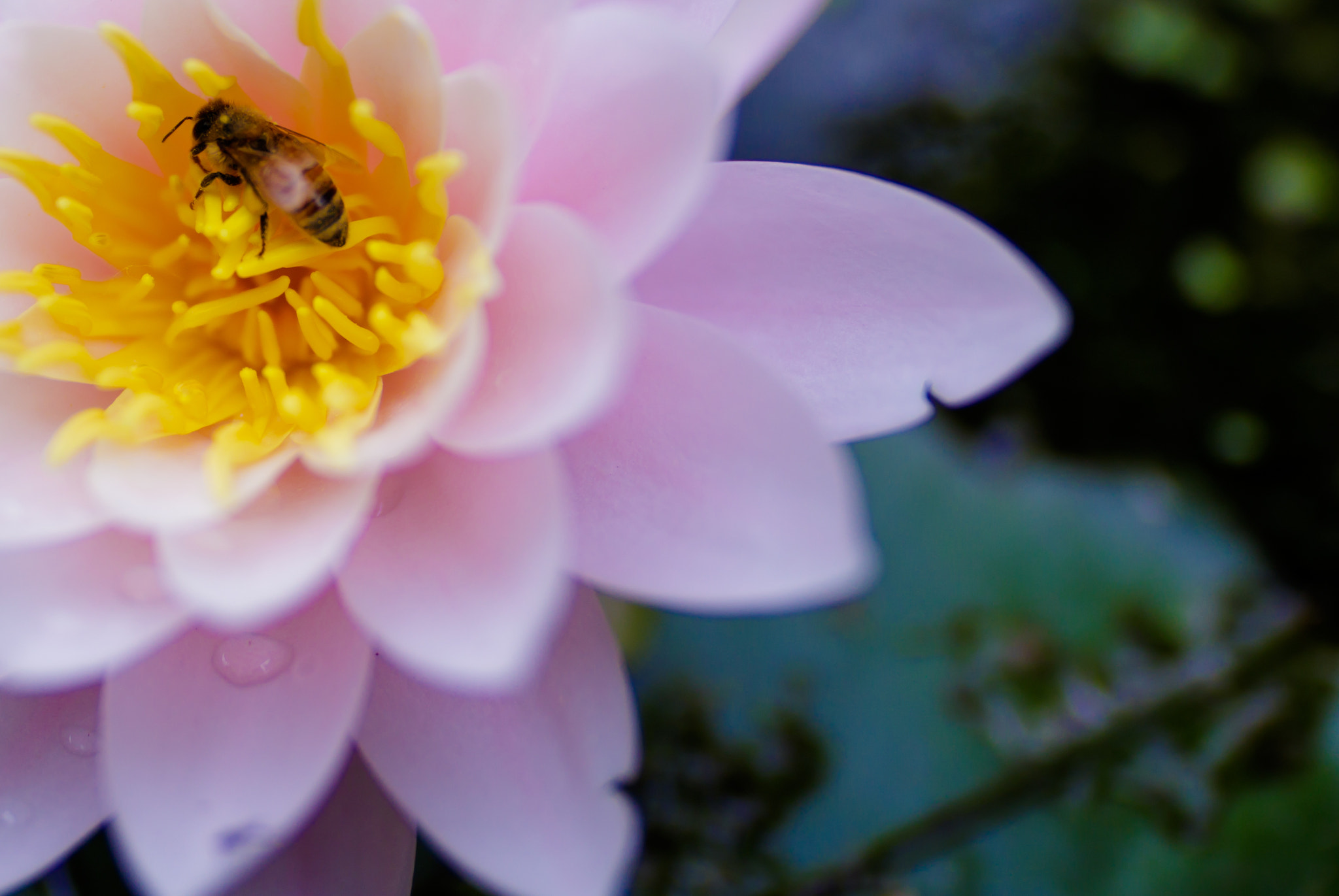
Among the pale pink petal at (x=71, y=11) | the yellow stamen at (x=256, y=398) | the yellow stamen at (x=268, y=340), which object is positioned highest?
the pale pink petal at (x=71, y=11)

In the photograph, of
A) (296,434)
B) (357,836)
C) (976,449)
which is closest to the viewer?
(296,434)

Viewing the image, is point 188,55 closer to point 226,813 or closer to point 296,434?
point 296,434

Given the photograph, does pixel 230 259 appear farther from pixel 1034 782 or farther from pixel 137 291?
pixel 1034 782

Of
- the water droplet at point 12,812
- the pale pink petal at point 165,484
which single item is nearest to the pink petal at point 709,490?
the pale pink petal at point 165,484

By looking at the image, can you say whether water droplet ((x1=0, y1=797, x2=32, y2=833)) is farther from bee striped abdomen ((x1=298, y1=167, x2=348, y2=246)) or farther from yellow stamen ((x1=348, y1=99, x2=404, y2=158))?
yellow stamen ((x1=348, y1=99, x2=404, y2=158))

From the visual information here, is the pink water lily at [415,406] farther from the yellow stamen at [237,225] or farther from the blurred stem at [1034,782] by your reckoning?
the blurred stem at [1034,782]

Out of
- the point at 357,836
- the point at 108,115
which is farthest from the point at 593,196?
the point at 357,836
